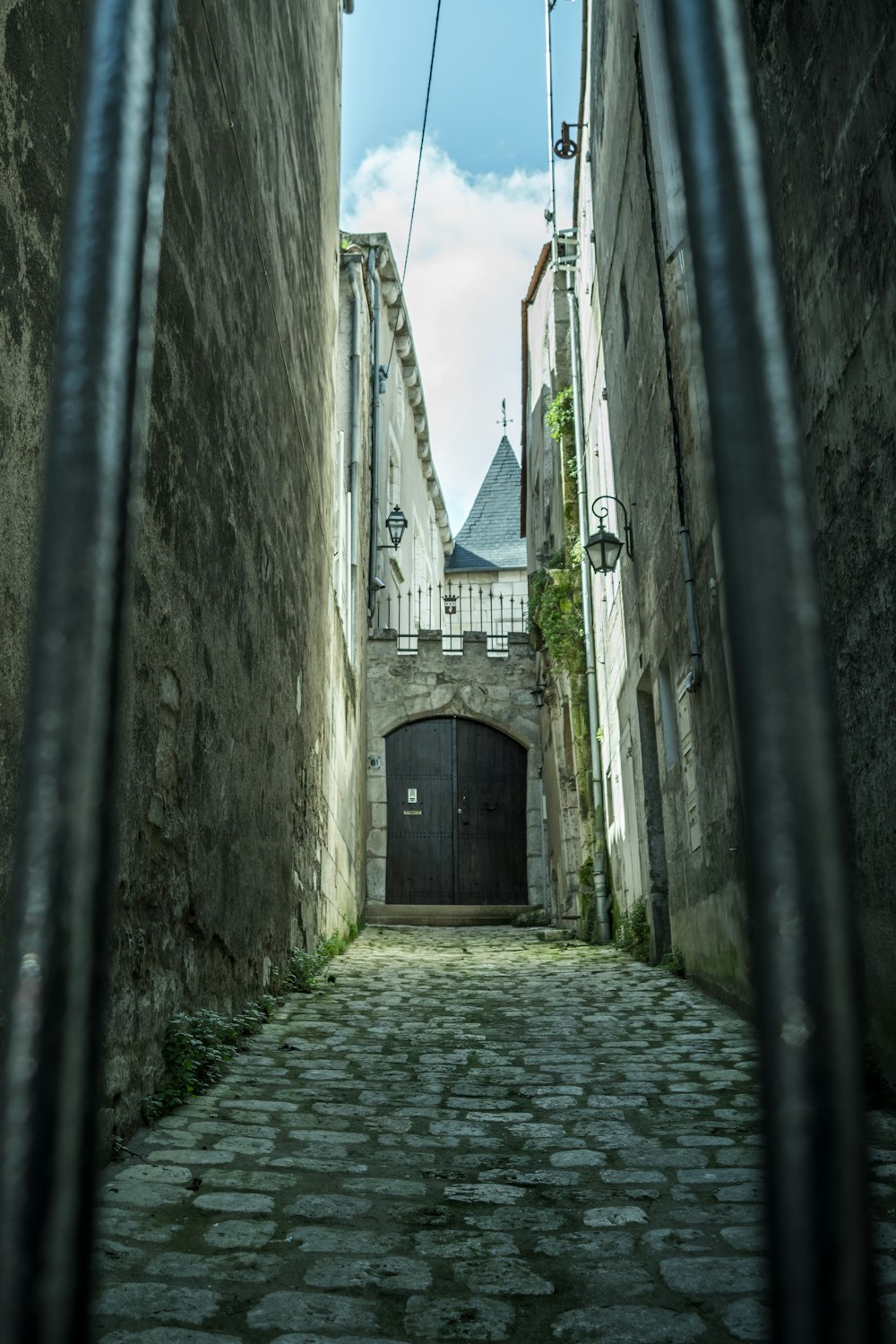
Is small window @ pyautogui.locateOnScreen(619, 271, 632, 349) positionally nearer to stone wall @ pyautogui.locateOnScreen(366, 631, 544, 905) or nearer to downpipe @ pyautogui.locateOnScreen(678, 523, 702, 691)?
downpipe @ pyautogui.locateOnScreen(678, 523, 702, 691)

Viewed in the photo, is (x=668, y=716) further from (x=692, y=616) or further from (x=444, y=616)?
(x=444, y=616)

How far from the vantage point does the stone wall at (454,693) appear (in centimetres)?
1476

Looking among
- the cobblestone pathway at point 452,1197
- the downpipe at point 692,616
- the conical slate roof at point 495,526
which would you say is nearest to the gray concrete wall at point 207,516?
the cobblestone pathway at point 452,1197

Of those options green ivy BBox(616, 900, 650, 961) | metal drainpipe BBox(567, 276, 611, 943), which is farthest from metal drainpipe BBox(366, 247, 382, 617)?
green ivy BBox(616, 900, 650, 961)

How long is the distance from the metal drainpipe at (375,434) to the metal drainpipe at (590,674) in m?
3.00

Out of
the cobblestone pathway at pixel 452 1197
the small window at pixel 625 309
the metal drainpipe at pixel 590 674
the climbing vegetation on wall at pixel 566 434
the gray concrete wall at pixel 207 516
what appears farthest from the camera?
the climbing vegetation on wall at pixel 566 434

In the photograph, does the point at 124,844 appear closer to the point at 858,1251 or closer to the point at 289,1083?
the point at 289,1083

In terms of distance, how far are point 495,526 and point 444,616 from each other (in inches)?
197

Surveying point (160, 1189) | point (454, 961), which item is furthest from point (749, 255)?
point (454, 961)

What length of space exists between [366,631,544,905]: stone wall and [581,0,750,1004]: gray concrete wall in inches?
Answer: 172

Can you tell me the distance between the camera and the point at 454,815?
14883 mm

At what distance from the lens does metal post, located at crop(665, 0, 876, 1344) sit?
1.59 ft

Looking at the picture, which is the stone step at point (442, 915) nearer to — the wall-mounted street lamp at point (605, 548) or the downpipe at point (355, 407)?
the downpipe at point (355, 407)

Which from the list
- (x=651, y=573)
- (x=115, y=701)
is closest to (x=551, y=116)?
(x=651, y=573)
